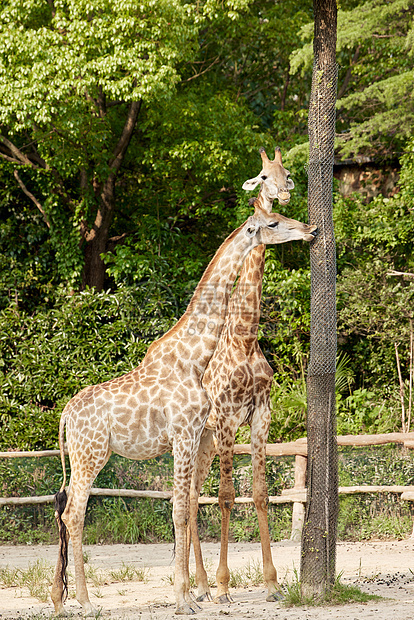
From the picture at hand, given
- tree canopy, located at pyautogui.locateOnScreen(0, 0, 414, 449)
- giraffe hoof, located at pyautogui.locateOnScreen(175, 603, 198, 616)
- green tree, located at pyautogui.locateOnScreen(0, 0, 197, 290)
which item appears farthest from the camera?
tree canopy, located at pyautogui.locateOnScreen(0, 0, 414, 449)

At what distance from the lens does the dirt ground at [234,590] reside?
488cm

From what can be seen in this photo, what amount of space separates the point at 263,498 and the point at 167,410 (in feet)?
3.66

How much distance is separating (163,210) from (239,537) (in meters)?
6.45

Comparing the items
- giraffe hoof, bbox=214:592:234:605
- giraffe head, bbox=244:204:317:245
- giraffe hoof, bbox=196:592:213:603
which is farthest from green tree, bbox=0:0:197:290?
giraffe hoof, bbox=214:592:234:605

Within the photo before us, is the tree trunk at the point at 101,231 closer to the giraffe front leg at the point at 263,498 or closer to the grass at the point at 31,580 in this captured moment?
the grass at the point at 31,580

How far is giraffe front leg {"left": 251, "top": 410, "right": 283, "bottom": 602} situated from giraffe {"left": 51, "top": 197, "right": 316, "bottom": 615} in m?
0.63

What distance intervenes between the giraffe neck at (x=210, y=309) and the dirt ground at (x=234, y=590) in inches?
72.2

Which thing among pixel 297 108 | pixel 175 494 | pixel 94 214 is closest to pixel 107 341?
pixel 94 214

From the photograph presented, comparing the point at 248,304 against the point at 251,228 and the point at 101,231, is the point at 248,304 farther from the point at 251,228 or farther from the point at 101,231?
the point at 101,231

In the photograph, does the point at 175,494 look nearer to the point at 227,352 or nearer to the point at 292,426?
the point at 227,352

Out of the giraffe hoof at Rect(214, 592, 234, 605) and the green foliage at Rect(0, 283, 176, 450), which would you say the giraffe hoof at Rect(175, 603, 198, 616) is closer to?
the giraffe hoof at Rect(214, 592, 234, 605)

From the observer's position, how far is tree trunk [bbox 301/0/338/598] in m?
5.05

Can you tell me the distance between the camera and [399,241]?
39.0 ft

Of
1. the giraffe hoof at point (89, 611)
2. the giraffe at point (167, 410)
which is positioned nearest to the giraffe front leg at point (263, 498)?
the giraffe at point (167, 410)
